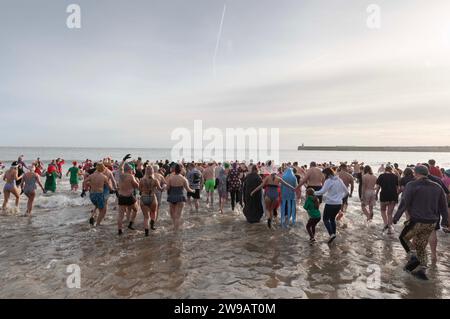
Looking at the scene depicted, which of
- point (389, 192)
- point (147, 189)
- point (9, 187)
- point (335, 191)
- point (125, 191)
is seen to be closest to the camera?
point (335, 191)

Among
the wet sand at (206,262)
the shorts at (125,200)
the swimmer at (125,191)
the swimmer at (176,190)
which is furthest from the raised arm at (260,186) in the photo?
the shorts at (125,200)

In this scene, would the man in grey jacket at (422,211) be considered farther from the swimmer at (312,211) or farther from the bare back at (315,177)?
the bare back at (315,177)

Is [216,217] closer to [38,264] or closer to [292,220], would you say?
[292,220]

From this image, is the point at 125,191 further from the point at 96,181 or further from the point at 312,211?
the point at 312,211

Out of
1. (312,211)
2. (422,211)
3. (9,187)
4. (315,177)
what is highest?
(315,177)

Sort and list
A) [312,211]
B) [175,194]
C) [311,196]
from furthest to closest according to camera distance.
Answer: [175,194]
[311,196]
[312,211]

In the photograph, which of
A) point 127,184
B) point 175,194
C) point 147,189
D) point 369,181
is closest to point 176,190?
point 175,194

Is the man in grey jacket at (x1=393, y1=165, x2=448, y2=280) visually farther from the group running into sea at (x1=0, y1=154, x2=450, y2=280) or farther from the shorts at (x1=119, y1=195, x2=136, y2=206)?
the shorts at (x1=119, y1=195, x2=136, y2=206)

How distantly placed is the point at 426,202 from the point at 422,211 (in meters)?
0.18

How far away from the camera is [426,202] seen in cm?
529

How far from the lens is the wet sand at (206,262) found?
4.75m

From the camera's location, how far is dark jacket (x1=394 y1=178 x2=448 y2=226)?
5273 millimetres

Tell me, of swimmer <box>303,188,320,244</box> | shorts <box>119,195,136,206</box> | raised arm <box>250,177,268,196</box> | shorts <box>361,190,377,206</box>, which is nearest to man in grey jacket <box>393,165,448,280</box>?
swimmer <box>303,188,320,244</box>

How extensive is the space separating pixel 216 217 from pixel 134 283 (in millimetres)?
5947
